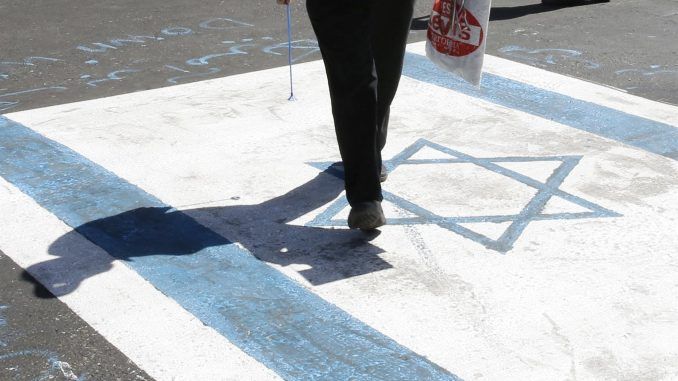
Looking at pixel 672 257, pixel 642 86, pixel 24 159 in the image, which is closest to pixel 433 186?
pixel 672 257

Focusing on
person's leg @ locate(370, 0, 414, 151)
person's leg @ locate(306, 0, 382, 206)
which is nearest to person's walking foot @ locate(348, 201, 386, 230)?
person's leg @ locate(306, 0, 382, 206)

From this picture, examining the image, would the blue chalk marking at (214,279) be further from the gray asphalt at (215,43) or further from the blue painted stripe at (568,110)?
the blue painted stripe at (568,110)

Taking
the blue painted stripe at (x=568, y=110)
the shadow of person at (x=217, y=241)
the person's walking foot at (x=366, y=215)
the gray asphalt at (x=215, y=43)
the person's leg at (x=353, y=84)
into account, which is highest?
the person's leg at (x=353, y=84)

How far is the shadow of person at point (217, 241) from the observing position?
3514 mm

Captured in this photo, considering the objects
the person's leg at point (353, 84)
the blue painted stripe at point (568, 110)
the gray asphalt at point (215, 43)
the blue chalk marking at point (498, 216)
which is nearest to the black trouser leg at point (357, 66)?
the person's leg at point (353, 84)

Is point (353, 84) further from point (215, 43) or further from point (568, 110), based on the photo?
point (215, 43)

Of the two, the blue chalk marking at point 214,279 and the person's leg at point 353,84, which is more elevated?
the person's leg at point 353,84

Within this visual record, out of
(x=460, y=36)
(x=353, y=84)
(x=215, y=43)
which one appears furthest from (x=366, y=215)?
(x=215, y=43)

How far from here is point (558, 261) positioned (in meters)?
3.58

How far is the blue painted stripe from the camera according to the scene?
16.1 feet

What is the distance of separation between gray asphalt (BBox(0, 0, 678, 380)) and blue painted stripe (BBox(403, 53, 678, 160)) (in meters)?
0.57

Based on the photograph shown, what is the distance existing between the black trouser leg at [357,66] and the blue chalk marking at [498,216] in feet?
0.90

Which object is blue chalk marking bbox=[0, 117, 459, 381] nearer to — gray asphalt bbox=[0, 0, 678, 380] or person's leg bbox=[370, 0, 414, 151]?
person's leg bbox=[370, 0, 414, 151]

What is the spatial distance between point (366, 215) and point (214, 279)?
0.62m
